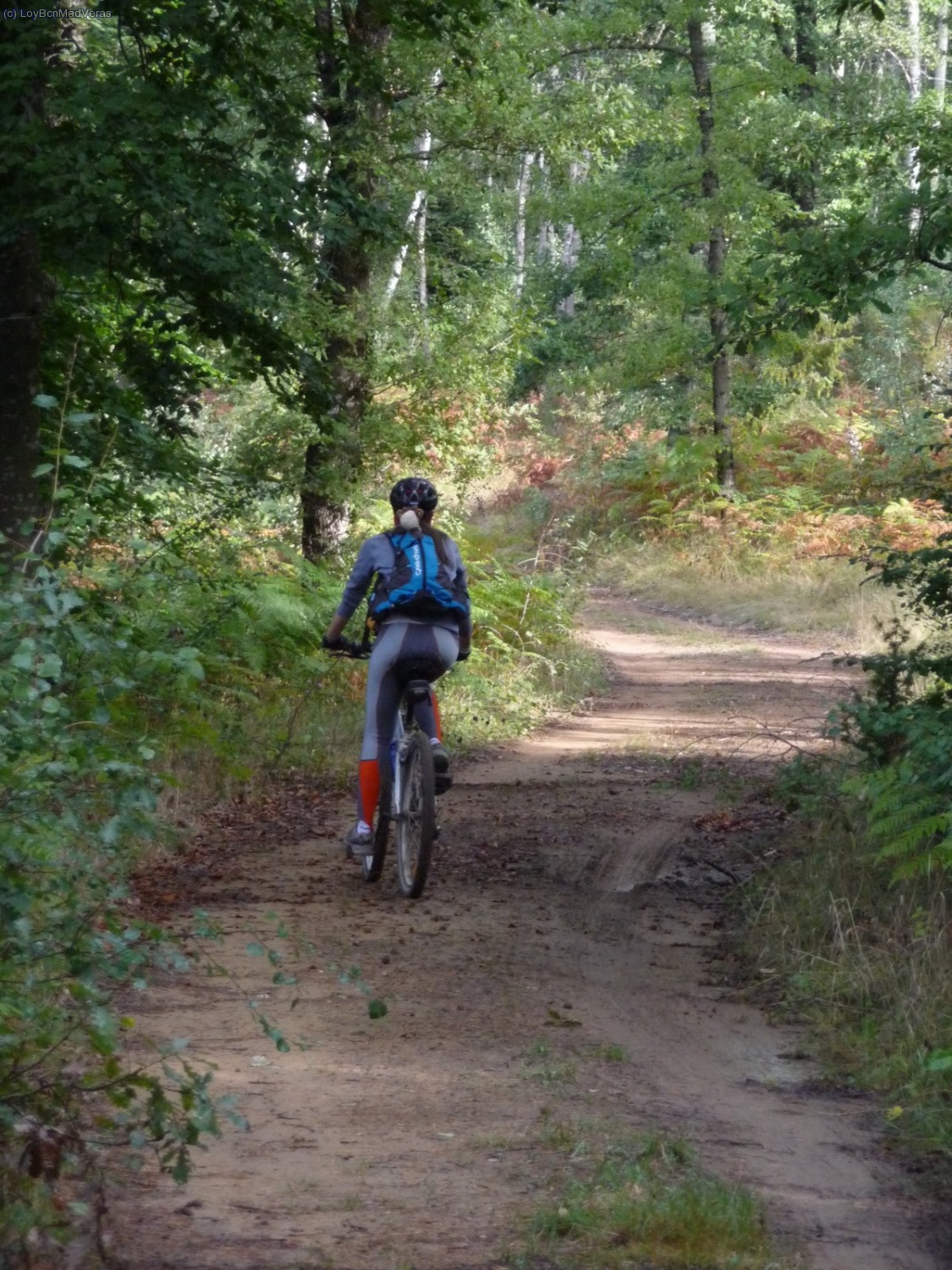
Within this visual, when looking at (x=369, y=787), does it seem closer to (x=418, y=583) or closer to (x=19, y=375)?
(x=418, y=583)

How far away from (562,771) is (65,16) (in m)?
6.46

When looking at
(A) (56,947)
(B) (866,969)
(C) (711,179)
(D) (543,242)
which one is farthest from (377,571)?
(D) (543,242)

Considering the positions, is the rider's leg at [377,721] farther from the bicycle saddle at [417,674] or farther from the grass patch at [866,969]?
the grass patch at [866,969]

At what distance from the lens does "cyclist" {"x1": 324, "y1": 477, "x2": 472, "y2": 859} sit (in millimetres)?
7965

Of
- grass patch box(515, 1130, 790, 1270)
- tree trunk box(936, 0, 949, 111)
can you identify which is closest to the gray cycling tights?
grass patch box(515, 1130, 790, 1270)

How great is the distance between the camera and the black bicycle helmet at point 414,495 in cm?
810

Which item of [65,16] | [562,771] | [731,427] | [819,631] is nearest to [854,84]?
[731,427]

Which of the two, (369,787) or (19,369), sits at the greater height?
(19,369)

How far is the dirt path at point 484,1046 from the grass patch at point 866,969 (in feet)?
0.64

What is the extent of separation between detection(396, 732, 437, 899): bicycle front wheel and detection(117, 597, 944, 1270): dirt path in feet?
0.48

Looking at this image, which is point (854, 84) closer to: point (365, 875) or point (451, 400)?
point (451, 400)

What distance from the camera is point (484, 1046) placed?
5.70 metres

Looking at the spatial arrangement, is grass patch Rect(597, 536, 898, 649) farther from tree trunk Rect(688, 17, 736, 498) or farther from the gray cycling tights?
the gray cycling tights

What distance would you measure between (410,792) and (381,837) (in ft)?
1.20
